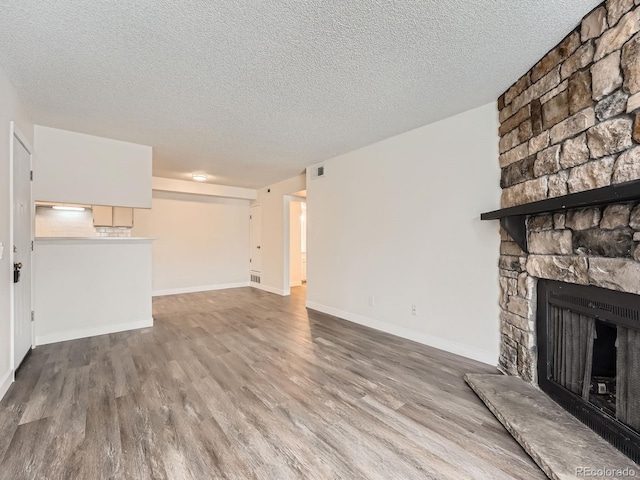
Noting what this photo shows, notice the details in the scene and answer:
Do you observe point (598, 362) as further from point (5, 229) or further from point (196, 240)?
point (196, 240)

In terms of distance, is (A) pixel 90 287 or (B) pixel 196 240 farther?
(B) pixel 196 240

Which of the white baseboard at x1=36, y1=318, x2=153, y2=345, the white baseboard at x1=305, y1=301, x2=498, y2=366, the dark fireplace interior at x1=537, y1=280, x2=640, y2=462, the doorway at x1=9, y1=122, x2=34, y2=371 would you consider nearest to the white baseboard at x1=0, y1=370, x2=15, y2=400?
the doorway at x1=9, y1=122, x2=34, y2=371

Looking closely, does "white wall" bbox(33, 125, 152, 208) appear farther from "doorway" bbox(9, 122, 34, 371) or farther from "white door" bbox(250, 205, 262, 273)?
"white door" bbox(250, 205, 262, 273)

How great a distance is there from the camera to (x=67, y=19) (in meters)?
1.69

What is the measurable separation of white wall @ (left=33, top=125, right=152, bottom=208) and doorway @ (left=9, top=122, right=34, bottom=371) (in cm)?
30

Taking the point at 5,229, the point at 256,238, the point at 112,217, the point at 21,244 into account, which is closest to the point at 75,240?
the point at 21,244

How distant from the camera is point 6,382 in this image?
2207mm

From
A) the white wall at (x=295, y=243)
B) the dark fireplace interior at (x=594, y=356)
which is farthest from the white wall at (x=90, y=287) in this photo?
the dark fireplace interior at (x=594, y=356)

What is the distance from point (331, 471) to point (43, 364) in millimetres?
2932

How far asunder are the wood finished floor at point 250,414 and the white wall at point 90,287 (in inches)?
10.9

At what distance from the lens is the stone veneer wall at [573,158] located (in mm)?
1521

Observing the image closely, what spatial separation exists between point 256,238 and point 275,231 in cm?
97

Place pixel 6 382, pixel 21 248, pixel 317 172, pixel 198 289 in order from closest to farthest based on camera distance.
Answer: pixel 6 382 < pixel 21 248 < pixel 317 172 < pixel 198 289

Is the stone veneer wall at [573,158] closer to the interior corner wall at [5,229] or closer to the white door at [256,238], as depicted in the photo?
the interior corner wall at [5,229]
